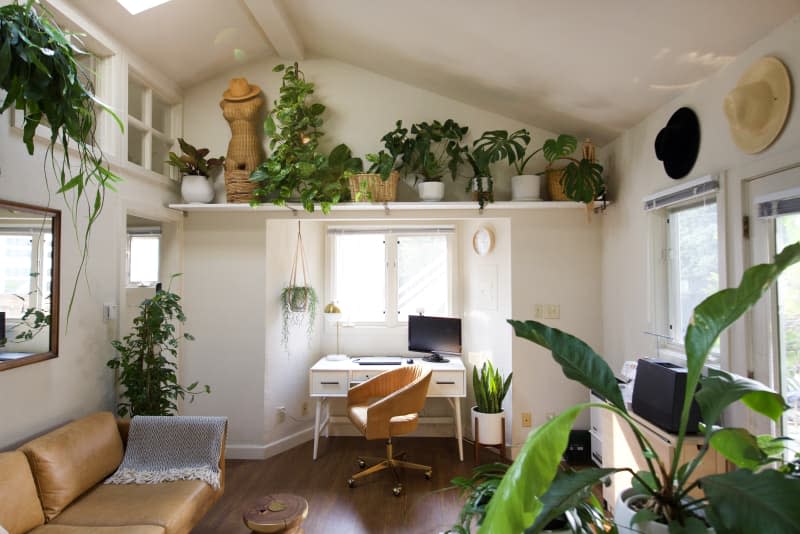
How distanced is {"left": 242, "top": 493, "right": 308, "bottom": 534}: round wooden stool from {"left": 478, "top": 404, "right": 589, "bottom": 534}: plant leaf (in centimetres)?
163

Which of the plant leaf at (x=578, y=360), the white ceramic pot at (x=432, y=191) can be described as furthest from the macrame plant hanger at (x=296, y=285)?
the plant leaf at (x=578, y=360)

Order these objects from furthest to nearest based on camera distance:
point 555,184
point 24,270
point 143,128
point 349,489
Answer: point 555,184
point 143,128
point 349,489
point 24,270

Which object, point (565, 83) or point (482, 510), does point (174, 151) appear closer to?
point (565, 83)

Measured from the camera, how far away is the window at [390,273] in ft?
14.7

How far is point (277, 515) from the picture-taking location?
7.13 feet

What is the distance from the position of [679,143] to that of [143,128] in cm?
367

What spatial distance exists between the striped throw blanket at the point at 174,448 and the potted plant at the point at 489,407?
198 cm

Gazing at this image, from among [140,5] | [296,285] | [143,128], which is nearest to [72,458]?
[296,285]

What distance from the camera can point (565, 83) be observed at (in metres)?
2.86

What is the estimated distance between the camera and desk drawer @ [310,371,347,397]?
377 centimetres

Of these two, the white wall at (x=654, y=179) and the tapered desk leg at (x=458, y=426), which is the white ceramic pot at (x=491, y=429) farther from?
the white wall at (x=654, y=179)

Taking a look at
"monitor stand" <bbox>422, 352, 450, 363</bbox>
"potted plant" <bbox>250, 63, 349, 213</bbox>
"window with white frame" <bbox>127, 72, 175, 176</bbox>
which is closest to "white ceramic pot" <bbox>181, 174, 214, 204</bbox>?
"window with white frame" <bbox>127, 72, 175, 176</bbox>

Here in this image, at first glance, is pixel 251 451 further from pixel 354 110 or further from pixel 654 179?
pixel 654 179

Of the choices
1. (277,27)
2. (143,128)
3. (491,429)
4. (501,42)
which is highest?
(277,27)
